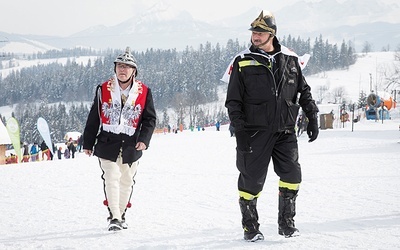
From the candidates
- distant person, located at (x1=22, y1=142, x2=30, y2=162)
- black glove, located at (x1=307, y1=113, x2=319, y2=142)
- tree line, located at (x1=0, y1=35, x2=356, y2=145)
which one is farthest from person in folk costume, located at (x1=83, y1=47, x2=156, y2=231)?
tree line, located at (x1=0, y1=35, x2=356, y2=145)

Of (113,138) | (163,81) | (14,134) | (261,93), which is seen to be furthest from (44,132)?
(163,81)

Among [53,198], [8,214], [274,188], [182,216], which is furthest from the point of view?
[274,188]

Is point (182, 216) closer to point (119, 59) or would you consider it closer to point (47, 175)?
point (119, 59)

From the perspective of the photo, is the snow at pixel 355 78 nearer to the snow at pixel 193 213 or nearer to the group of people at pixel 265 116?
the snow at pixel 193 213

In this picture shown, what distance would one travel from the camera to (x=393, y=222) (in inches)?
197

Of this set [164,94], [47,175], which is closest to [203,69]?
[164,94]

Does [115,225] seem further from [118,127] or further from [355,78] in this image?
[355,78]

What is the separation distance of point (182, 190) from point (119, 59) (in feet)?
12.0

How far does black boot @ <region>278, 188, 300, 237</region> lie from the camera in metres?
4.27

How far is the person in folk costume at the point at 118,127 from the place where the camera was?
190 inches

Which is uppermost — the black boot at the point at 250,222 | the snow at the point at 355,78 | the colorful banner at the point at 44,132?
the snow at the point at 355,78

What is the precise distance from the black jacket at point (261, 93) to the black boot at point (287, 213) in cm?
57

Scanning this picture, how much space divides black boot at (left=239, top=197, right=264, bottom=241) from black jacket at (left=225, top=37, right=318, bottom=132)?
2.19 feet

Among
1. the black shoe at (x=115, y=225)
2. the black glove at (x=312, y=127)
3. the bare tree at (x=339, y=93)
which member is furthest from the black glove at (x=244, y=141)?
the bare tree at (x=339, y=93)
